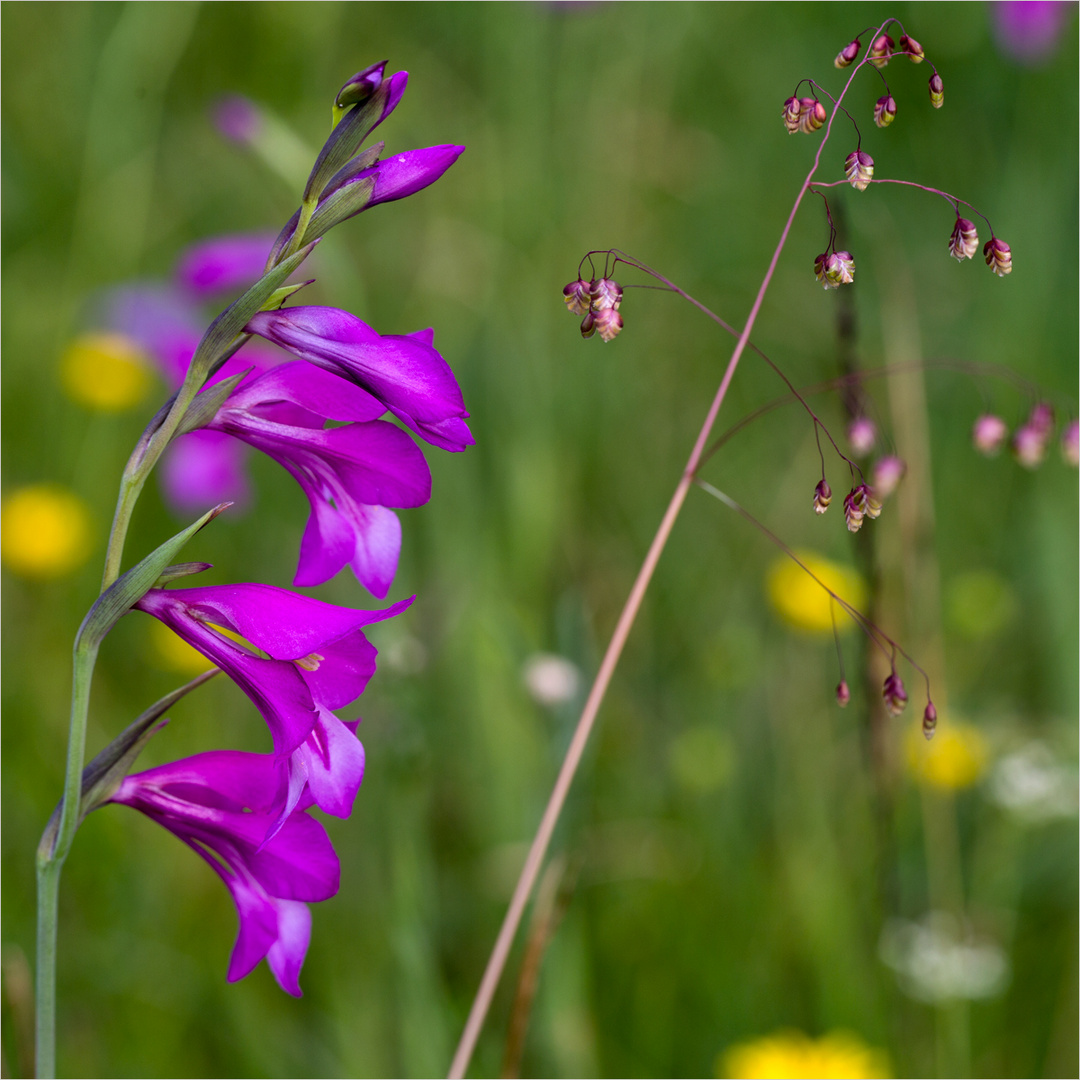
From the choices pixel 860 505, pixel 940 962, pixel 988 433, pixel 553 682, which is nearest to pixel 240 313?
pixel 860 505

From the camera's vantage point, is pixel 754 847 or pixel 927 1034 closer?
pixel 927 1034

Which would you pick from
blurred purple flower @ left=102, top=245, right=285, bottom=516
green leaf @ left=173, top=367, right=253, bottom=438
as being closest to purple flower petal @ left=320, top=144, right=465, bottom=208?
green leaf @ left=173, top=367, right=253, bottom=438

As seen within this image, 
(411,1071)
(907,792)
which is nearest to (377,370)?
(411,1071)

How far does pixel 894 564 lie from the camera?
1.82 metres

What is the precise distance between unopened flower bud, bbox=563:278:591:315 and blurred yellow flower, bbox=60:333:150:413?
165 centimetres

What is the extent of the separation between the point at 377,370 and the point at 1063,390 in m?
2.06

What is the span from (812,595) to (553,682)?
27.3 inches

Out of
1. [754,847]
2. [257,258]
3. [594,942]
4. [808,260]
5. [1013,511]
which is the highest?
[808,260]

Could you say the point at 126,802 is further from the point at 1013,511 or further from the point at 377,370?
the point at 1013,511

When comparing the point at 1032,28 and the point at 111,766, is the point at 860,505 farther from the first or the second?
the point at 1032,28

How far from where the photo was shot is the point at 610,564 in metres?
2.03

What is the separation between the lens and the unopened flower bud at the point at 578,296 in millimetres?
658

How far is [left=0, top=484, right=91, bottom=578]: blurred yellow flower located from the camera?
5.97 feet

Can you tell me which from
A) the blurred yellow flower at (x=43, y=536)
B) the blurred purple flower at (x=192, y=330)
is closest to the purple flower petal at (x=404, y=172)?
the blurred purple flower at (x=192, y=330)
